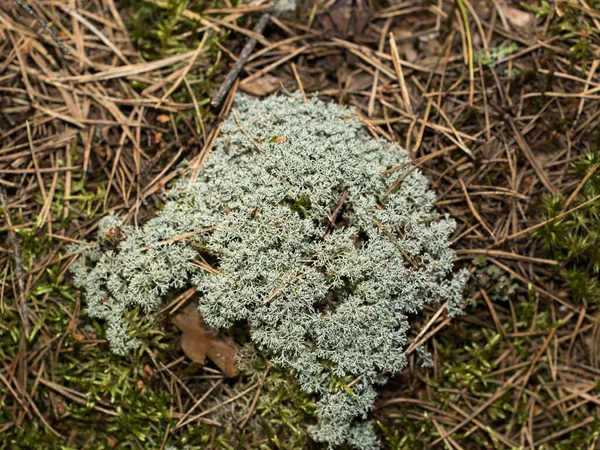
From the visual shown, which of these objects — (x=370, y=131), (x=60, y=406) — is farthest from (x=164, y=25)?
(x=60, y=406)

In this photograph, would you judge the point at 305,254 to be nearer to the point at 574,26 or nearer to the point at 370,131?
the point at 370,131

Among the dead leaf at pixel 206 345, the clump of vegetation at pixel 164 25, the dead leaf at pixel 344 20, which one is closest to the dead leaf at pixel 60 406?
the dead leaf at pixel 206 345

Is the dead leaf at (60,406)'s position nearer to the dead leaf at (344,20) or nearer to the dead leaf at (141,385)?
the dead leaf at (141,385)

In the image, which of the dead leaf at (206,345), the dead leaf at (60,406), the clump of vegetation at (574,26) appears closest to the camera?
the dead leaf at (206,345)

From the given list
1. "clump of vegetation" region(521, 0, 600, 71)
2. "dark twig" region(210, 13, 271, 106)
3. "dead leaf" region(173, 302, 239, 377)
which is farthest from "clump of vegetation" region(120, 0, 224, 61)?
"clump of vegetation" region(521, 0, 600, 71)

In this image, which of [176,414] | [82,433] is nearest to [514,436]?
[176,414]

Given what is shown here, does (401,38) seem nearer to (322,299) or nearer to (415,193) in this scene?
(415,193)
